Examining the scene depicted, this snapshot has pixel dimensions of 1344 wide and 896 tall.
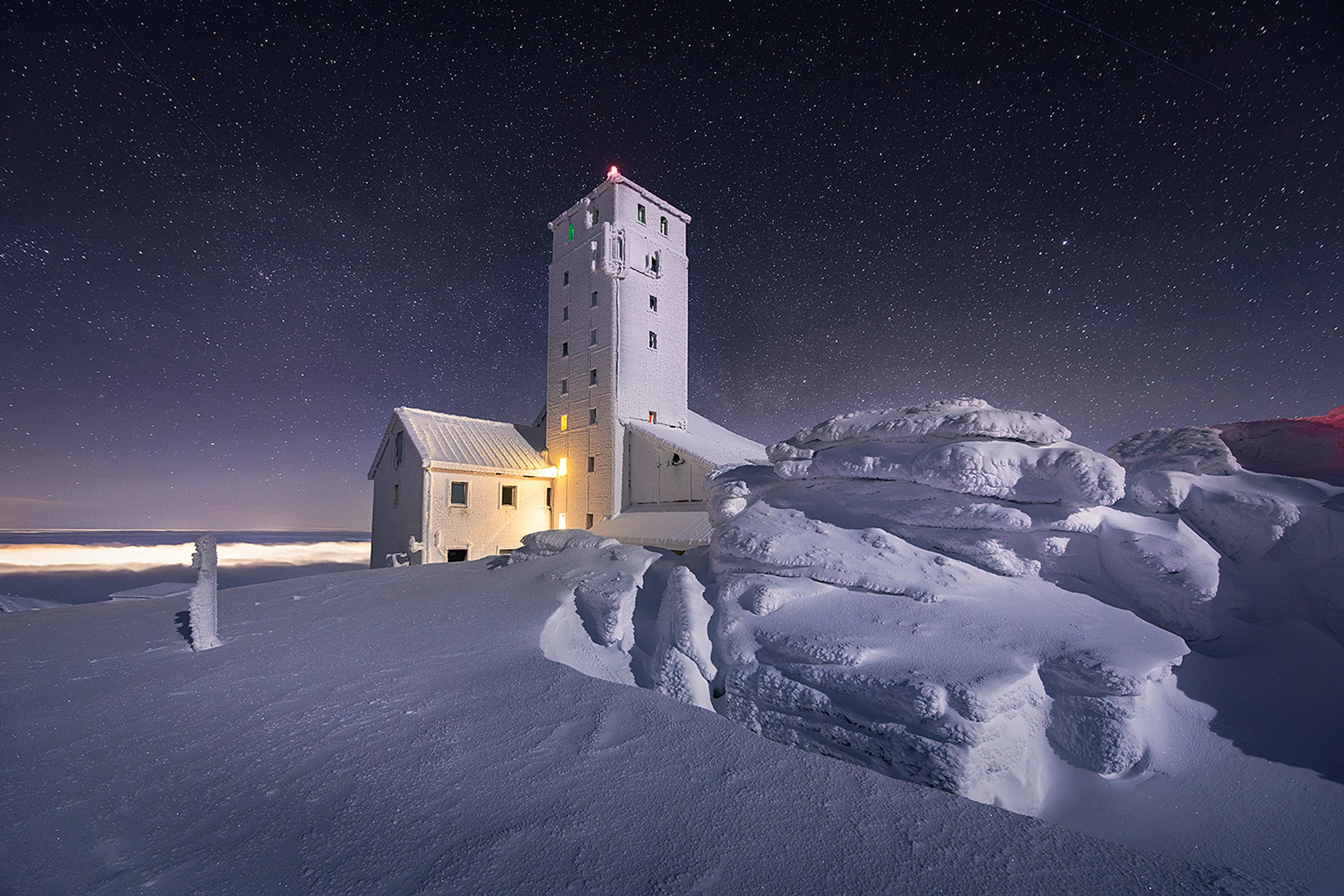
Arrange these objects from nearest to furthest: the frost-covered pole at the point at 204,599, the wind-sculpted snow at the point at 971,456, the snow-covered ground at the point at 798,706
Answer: the snow-covered ground at the point at 798,706 < the wind-sculpted snow at the point at 971,456 < the frost-covered pole at the point at 204,599

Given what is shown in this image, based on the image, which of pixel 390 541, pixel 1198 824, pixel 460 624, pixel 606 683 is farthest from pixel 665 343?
pixel 1198 824

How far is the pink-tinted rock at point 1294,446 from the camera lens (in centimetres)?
692

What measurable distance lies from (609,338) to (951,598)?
61.6ft

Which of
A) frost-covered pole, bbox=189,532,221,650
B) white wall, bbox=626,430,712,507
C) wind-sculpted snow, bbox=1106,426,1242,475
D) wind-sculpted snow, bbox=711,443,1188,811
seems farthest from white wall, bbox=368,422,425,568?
wind-sculpted snow, bbox=1106,426,1242,475

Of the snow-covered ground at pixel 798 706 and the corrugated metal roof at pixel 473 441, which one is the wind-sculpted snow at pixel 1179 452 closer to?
the snow-covered ground at pixel 798 706

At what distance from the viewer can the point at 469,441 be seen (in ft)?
75.1

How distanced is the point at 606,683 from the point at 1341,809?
19.8ft

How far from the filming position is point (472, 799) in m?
3.21

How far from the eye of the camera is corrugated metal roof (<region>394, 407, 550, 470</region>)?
69.3 feet

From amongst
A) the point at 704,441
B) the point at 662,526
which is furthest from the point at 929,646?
the point at 704,441

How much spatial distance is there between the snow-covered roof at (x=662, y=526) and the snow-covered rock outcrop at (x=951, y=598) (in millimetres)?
8329

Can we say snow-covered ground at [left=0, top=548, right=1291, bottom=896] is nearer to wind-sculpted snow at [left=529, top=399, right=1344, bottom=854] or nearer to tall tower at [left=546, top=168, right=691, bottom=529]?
wind-sculpted snow at [left=529, top=399, right=1344, bottom=854]

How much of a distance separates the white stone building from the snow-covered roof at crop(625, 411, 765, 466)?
0.33 ft

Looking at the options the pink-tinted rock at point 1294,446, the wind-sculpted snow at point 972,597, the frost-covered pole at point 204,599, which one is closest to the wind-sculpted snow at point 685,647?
the wind-sculpted snow at point 972,597
